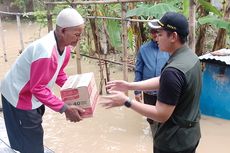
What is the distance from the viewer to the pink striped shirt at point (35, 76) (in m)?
2.64

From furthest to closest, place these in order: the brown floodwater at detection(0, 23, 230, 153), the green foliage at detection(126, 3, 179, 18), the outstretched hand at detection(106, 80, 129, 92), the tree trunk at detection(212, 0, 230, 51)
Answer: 1. the tree trunk at detection(212, 0, 230, 51)
2. the green foliage at detection(126, 3, 179, 18)
3. the brown floodwater at detection(0, 23, 230, 153)
4. the outstretched hand at detection(106, 80, 129, 92)

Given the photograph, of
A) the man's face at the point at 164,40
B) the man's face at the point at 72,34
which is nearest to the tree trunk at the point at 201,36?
the man's face at the point at 72,34

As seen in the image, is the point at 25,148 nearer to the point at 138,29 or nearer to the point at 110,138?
the point at 110,138

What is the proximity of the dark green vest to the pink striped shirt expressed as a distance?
915mm

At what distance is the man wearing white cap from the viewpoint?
8.72 feet

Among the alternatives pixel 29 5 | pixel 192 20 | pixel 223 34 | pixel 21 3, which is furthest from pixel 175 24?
pixel 29 5

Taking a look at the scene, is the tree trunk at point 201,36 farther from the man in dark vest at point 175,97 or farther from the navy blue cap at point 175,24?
the navy blue cap at point 175,24

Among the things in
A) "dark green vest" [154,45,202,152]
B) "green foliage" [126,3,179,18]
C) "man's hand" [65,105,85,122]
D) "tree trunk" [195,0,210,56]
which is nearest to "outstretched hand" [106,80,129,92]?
"man's hand" [65,105,85,122]

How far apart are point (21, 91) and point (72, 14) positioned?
2.53 ft

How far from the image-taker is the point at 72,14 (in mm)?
2672

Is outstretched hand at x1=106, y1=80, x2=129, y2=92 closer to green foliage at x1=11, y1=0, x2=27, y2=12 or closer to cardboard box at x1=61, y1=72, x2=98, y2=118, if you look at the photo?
cardboard box at x1=61, y1=72, x2=98, y2=118

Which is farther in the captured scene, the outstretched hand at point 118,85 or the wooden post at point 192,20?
the wooden post at point 192,20

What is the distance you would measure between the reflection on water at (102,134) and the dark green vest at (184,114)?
7.49ft

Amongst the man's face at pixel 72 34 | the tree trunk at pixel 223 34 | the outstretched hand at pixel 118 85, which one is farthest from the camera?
the tree trunk at pixel 223 34
